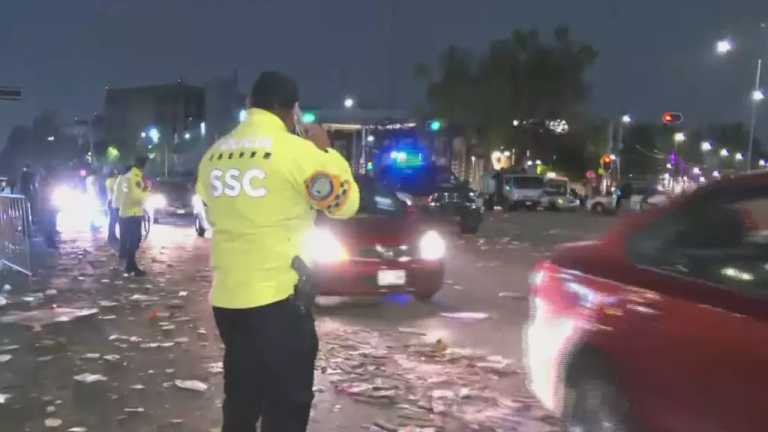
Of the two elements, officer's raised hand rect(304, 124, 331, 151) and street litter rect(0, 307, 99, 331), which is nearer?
officer's raised hand rect(304, 124, 331, 151)

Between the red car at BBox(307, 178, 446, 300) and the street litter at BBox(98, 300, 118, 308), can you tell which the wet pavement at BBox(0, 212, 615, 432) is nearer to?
the street litter at BBox(98, 300, 118, 308)

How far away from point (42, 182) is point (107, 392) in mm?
13977

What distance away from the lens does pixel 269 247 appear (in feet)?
11.2

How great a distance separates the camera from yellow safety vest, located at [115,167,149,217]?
1306 cm

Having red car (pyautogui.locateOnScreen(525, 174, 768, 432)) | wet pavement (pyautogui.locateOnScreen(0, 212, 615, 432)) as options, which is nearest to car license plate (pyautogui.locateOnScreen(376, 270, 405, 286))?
wet pavement (pyautogui.locateOnScreen(0, 212, 615, 432))

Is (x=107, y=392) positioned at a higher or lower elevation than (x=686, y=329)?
lower

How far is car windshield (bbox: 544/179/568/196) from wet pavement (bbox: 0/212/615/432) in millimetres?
33455

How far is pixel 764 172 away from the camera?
3.91 meters

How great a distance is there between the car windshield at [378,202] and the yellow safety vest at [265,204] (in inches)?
295

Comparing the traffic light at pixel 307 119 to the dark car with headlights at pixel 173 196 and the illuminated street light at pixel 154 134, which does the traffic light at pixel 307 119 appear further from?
the illuminated street light at pixel 154 134

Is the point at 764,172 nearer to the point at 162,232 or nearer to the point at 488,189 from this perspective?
the point at 162,232

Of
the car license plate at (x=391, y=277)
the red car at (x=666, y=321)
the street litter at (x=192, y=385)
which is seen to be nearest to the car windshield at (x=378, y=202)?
the car license plate at (x=391, y=277)

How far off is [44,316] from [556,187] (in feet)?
133

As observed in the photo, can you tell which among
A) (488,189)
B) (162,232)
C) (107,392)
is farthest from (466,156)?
(107,392)
